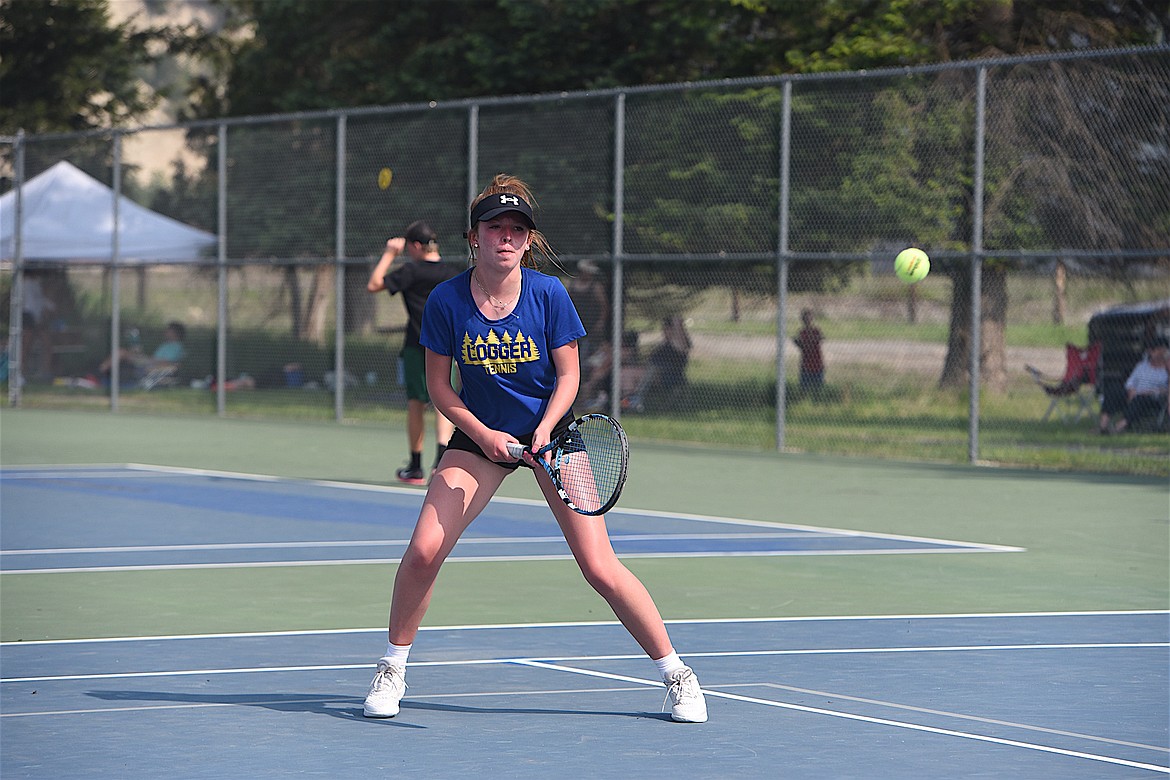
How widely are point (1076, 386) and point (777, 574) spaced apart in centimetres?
846

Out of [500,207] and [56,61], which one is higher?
[56,61]

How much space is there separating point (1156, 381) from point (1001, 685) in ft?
31.3

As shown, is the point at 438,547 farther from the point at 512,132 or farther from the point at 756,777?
the point at 512,132

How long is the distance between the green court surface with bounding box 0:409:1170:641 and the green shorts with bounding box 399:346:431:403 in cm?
107

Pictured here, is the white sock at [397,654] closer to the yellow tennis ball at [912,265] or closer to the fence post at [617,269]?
the yellow tennis ball at [912,265]

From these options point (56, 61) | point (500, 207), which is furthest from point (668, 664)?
point (56, 61)

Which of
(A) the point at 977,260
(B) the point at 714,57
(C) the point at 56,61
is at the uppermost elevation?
(C) the point at 56,61

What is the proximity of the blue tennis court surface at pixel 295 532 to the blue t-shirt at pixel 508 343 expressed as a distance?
383 centimetres

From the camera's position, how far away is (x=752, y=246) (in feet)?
57.1

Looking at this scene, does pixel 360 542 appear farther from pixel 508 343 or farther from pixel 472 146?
pixel 472 146

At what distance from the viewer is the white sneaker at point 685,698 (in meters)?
5.32

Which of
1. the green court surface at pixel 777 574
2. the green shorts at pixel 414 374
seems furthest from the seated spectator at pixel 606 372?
the green shorts at pixel 414 374

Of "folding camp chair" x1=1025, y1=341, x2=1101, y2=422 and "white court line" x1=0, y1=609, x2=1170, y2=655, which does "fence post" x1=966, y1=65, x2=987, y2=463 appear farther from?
"white court line" x1=0, y1=609, x2=1170, y2=655

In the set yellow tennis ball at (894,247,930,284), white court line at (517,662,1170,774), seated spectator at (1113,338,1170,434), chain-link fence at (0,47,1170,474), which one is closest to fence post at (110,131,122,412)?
chain-link fence at (0,47,1170,474)
